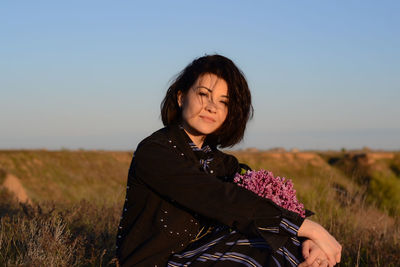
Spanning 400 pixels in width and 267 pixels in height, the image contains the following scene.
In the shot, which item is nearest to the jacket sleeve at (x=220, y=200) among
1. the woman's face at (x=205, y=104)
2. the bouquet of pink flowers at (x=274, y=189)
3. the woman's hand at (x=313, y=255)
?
the woman's hand at (x=313, y=255)

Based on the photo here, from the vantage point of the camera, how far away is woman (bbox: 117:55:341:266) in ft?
8.16

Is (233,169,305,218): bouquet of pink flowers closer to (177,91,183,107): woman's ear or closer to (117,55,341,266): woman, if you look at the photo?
(117,55,341,266): woman

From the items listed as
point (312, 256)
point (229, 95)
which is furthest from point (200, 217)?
point (229, 95)

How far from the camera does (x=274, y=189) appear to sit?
2.80 metres

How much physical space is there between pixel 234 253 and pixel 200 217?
1.38ft

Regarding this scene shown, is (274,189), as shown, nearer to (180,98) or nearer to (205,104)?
(205,104)

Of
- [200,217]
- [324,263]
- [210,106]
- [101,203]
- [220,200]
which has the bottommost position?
[101,203]

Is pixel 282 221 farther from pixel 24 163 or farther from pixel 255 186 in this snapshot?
pixel 24 163

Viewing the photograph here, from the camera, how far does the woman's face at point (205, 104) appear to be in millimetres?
3078

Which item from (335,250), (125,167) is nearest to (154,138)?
(335,250)

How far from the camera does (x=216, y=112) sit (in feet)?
10.2

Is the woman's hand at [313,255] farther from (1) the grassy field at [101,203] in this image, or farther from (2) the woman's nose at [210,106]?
(1) the grassy field at [101,203]

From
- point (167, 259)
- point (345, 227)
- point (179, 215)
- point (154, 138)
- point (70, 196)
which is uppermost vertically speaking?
point (154, 138)

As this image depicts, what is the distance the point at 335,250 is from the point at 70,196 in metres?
12.4
